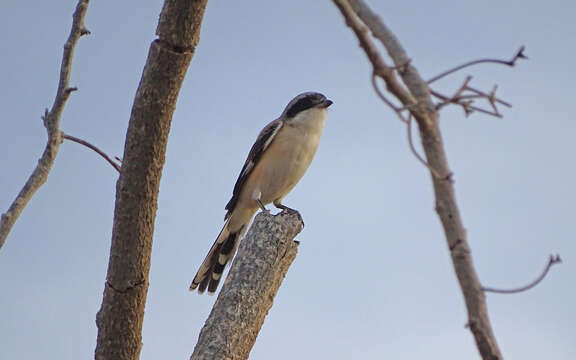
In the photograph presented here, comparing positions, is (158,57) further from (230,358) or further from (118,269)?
(230,358)

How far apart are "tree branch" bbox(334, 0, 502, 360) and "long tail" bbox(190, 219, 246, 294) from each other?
14.9 ft

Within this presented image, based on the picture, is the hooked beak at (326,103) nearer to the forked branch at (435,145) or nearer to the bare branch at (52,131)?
the bare branch at (52,131)

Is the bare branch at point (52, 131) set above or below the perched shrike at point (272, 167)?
below

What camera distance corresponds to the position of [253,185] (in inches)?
270

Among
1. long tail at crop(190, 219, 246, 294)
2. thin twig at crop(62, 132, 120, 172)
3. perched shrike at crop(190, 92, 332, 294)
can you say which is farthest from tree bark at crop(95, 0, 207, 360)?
perched shrike at crop(190, 92, 332, 294)

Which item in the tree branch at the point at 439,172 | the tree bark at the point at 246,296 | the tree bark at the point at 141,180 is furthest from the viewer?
the tree bark at the point at 246,296

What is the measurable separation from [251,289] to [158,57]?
117cm

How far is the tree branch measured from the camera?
5.29 ft

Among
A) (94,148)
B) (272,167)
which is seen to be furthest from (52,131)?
(272,167)

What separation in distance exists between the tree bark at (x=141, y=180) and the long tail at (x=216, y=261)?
230 cm

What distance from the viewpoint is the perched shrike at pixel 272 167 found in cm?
676

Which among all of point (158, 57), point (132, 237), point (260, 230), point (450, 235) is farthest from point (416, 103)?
point (260, 230)

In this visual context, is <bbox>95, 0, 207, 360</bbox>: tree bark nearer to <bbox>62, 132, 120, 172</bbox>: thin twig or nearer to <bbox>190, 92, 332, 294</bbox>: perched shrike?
<bbox>62, 132, 120, 172</bbox>: thin twig

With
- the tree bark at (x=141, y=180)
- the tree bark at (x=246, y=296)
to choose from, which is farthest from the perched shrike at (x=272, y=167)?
the tree bark at (x=141, y=180)
